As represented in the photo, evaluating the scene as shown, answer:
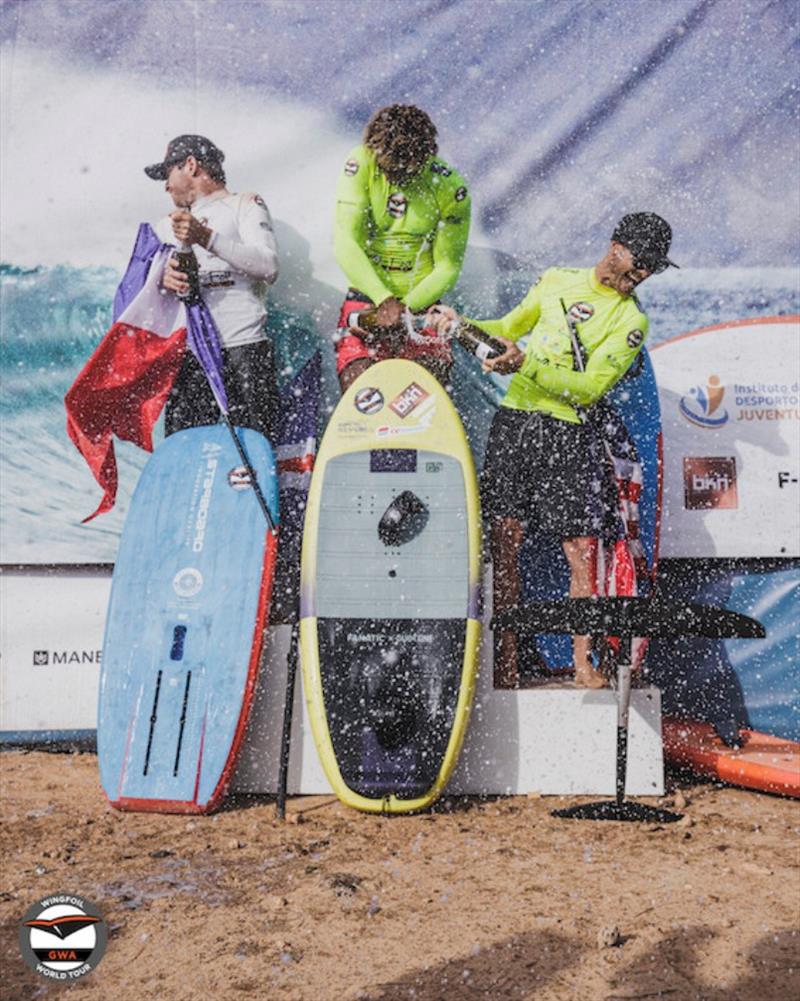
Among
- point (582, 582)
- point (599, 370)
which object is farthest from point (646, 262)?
point (582, 582)

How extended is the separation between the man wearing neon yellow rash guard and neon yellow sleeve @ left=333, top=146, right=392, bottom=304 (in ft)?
1.85

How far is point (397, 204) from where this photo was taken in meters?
3.79

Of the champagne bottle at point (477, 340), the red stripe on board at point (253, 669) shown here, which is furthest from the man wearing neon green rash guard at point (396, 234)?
the red stripe on board at point (253, 669)

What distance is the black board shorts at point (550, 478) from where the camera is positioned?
347 cm

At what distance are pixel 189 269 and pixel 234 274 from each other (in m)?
0.19

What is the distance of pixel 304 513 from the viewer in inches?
141

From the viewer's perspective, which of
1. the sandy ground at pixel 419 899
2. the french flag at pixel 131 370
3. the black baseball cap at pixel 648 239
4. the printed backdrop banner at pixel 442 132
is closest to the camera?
the sandy ground at pixel 419 899

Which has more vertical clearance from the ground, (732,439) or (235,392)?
(235,392)

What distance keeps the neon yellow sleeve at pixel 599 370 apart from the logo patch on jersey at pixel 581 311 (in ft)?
A: 0.38

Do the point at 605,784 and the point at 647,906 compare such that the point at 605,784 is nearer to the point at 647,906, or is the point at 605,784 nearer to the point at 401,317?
the point at 647,906

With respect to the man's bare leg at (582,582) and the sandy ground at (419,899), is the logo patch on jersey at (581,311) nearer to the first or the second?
the man's bare leg at (582,582)

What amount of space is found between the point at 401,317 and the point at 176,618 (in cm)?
130

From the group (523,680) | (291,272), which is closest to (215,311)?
(291,272)

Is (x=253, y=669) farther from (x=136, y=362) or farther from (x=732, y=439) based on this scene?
(x=732, y=439)
